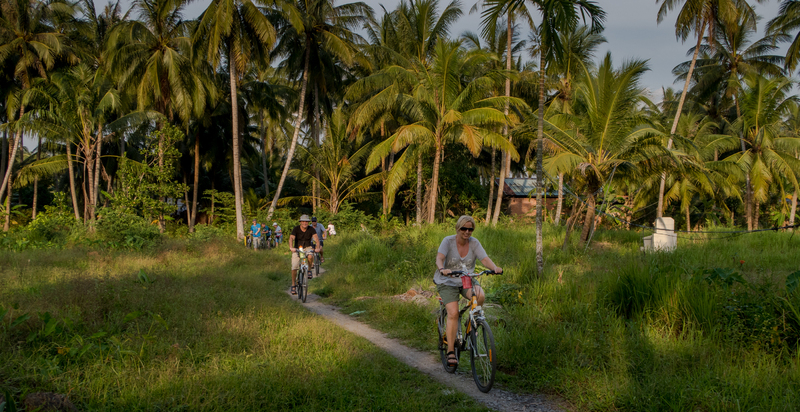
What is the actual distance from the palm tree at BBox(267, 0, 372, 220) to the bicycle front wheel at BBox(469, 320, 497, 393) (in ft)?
62.8

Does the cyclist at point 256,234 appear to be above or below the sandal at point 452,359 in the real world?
above

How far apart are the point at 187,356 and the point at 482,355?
9.40 ft

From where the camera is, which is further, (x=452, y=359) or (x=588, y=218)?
(x=588, y=218)

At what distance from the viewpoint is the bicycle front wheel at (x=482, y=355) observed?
422cm

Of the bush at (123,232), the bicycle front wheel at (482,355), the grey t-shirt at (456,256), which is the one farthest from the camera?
the bush at (123,232)

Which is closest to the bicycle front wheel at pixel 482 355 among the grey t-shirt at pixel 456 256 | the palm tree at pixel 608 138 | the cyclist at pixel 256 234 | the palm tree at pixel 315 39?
the grey t-shirt at pixel 456 256

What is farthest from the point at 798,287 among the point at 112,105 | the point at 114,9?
the point at 114,9

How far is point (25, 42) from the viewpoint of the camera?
22625 mm

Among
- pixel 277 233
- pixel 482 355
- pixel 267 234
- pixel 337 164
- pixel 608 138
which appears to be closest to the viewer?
pixel 482 355

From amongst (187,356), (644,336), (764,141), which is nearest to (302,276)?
(187,356)

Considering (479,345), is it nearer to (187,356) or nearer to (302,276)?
(187,356)

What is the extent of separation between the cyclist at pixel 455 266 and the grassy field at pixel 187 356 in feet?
1.94

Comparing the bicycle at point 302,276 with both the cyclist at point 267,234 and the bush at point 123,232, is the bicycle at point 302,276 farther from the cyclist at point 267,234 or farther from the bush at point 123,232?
the cyclist at point 267,234

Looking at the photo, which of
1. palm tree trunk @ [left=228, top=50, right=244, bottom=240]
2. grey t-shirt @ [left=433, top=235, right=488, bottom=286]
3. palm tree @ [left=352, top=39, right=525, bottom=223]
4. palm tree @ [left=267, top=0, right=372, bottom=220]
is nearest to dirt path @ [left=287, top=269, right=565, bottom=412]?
grey t-shirt @ [left=433, top=235, right=488, bottom=286]
